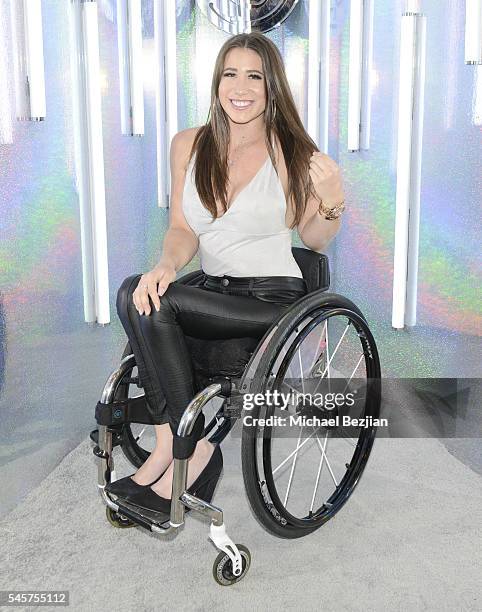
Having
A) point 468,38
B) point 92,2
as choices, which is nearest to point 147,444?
point 92,2

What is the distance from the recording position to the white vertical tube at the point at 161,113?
248 cm

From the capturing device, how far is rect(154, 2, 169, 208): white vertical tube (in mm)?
2482

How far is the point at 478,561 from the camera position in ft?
5.91

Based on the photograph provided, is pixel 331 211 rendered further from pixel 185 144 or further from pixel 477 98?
pixel 477 98

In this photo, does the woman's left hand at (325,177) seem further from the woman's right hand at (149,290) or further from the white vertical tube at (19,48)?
the white vertical tube at (19,48)

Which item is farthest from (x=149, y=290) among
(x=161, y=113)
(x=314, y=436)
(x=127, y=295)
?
(x=161, y=113)

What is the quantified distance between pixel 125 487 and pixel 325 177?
0.85 meters

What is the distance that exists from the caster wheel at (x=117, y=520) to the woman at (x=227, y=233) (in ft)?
0.61

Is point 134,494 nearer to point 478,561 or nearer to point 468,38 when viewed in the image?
point 478,561

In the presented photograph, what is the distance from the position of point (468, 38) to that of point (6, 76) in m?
1.25

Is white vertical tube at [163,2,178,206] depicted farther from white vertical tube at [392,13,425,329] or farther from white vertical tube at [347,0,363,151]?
white vertical tube at [392,13,425,329]

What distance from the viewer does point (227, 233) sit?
188 centimetres

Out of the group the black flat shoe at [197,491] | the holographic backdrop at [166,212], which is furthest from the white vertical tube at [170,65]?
the black flat shoe at [197,491]

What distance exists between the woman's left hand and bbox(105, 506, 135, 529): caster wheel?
942 millimetres
